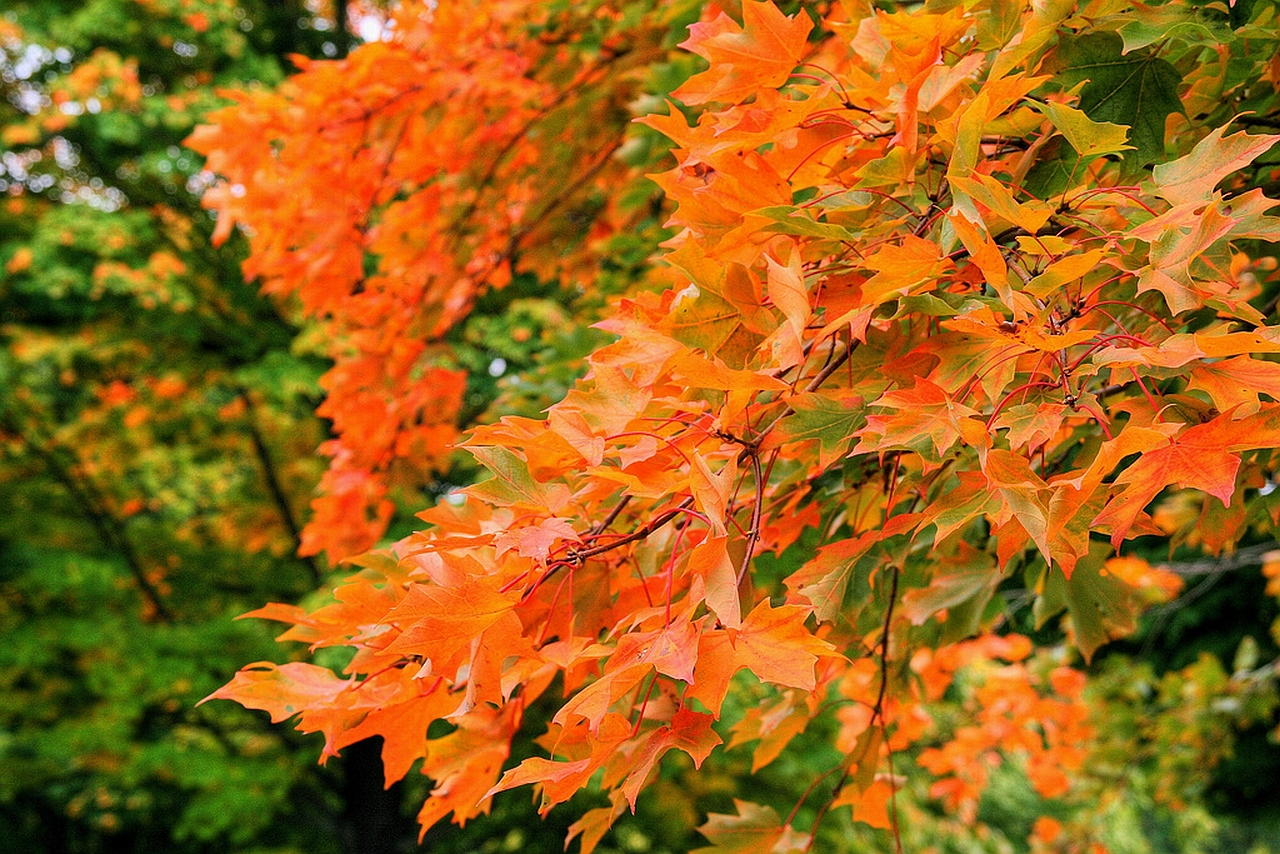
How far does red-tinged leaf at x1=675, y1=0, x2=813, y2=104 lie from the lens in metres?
1.15

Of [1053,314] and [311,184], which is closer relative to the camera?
[1053,314]

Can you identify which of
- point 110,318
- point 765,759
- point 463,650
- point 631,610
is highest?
point 463,650

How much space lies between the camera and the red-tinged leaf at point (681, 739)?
928mm

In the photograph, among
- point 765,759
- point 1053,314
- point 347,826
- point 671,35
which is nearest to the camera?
point 1053,314

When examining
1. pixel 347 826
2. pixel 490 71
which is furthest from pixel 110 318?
pixel 490 71

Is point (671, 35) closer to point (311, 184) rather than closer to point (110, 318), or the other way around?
point (311, 184)

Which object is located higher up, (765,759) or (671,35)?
(671,35)

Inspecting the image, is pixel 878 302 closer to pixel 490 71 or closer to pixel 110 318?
pixel 490 71

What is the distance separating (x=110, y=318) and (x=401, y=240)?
4251 mm

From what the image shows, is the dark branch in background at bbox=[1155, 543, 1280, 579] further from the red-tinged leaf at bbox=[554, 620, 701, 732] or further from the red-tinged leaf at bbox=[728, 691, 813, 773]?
the red-tinged leaf at bbox=[554, 620, 701, 732]

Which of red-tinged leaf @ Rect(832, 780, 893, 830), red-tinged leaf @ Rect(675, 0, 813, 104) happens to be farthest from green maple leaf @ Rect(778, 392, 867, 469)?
red-tinged leaf @ Rect(832, 780, 893, 830)

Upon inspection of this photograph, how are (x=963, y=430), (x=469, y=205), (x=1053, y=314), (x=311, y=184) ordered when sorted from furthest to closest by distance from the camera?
(x=469, y=205) → (x=311, y=184) → (x=1053, y=314) → (x=963, y=430)

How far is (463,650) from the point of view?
0.95m

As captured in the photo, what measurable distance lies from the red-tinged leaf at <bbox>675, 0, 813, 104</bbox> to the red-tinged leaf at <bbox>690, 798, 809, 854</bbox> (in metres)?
1.01
